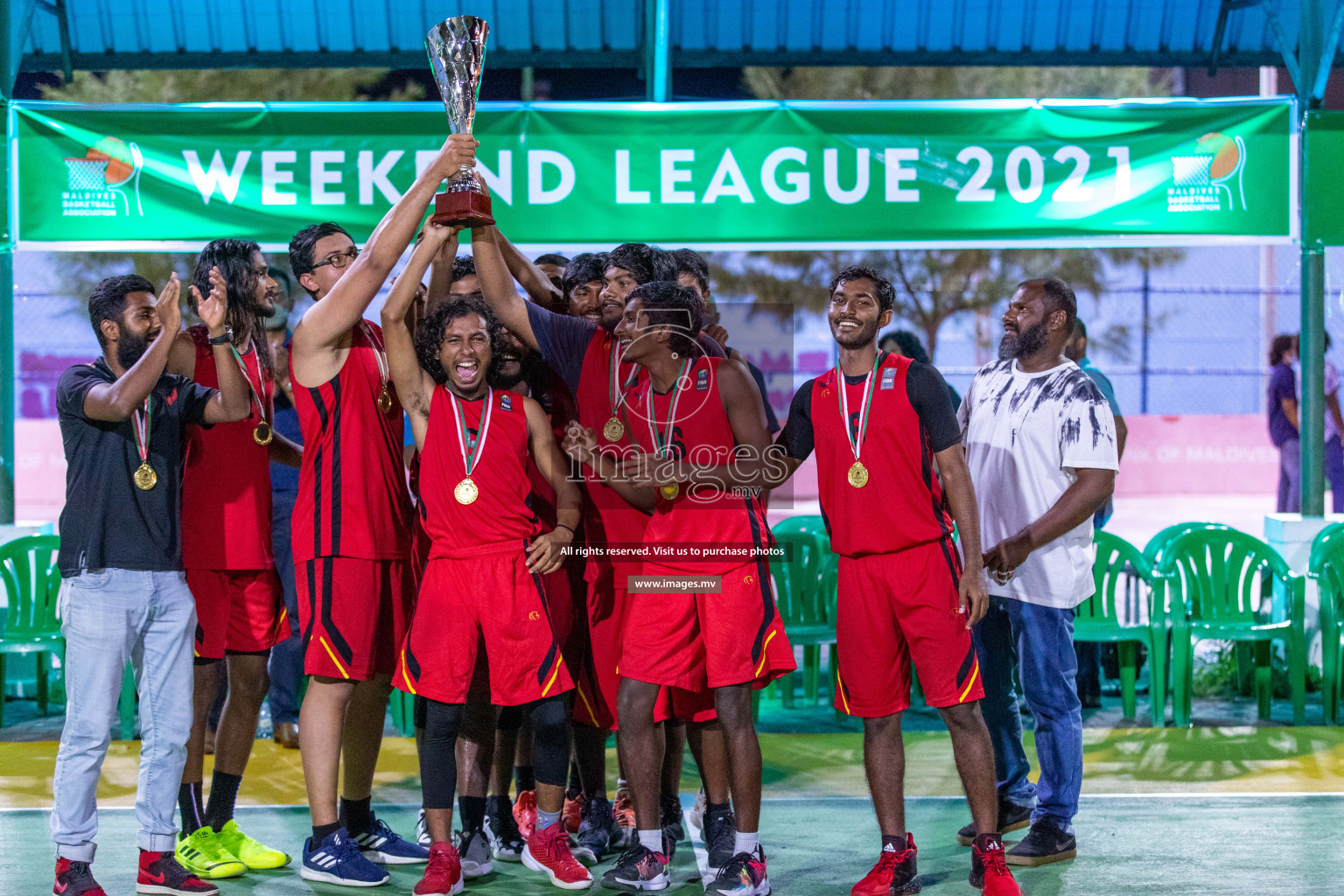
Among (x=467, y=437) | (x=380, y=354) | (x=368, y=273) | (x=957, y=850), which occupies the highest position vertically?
(x=368, y=273)

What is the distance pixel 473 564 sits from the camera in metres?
4.58

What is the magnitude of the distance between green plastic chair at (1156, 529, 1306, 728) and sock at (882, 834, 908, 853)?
10.7 ft

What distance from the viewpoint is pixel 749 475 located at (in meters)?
4.61

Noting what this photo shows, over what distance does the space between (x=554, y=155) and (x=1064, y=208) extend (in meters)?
3.04

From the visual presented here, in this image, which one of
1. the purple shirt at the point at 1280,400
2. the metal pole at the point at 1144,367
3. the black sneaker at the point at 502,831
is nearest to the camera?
the black sneaker at the point at 502,831

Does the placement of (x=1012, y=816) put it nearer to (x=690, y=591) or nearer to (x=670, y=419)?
(x=690, y=591)

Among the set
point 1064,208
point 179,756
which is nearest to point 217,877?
Result: point 179,756

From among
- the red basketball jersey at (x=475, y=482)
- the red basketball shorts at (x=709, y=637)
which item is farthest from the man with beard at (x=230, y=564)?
the red basketball shorts at (x=709, y=637)

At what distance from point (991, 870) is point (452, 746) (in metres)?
1.96

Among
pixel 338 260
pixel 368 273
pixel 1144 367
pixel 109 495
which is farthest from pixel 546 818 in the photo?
pixel 1144 367

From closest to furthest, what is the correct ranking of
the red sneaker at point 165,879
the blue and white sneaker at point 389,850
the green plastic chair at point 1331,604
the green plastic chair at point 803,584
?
1. the red sneaker at point 165,879
2. the blue and white sneaker at point 389,850
3. the green plastic chair at point 1331,604
4. the green plastic chair at point 803,584

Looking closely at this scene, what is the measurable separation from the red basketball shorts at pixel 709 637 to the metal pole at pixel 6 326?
481 centimetres

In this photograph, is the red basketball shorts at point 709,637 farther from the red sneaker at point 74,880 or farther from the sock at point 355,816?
the red sneaker at point 74,880

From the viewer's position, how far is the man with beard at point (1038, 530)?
5000 millimetres
